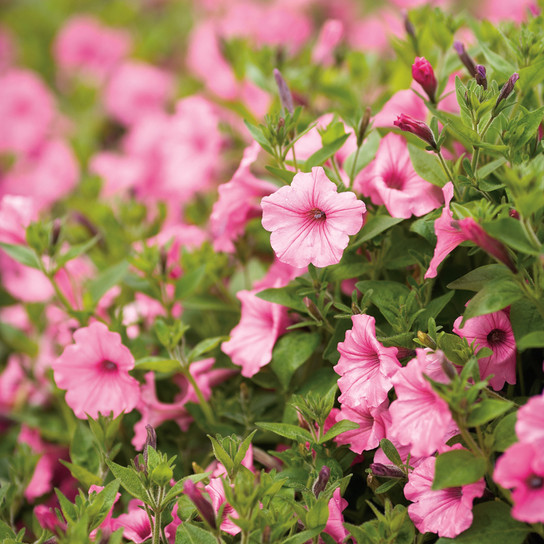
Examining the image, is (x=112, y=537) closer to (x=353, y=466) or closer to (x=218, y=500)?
(x=218, y=500)

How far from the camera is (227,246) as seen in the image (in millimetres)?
1052

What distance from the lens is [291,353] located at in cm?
89

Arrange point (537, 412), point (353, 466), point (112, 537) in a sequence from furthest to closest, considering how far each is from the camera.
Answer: point (353, 466), point (112, 537), point (537, 412)

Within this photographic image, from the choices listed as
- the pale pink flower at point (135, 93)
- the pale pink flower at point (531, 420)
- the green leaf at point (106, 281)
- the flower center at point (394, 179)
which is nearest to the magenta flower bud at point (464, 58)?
the flower center at point (394, 179)

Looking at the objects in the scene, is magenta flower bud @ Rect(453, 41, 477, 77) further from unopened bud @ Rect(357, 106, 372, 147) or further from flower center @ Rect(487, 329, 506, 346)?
flower center @ Rect(487, 329, 506, 346)

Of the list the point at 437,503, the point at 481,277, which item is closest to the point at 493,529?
the point at 437,503

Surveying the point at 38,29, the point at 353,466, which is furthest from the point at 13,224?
the point at 38,29

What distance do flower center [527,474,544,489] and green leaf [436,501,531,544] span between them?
0.10 m

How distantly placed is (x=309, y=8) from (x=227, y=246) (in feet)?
6.01

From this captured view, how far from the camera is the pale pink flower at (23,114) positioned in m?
1.98

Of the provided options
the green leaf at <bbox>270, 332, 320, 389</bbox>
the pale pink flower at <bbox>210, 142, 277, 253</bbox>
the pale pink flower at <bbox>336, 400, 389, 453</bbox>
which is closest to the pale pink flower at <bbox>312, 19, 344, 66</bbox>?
the pale pink flower at <bbox>210, 142, 277, 253</bbox>

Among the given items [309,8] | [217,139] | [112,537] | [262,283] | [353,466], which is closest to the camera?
[112,537]

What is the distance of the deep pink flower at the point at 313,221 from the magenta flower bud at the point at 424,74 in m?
0.21

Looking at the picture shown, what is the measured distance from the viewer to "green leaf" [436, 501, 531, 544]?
0.68 meters
